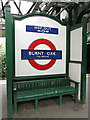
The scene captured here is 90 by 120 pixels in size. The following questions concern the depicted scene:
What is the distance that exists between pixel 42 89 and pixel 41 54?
40.2 inches

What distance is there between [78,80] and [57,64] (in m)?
0.79

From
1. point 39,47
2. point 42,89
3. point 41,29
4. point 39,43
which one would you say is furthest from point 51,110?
point 41,29

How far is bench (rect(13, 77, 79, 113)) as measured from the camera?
2312 mm

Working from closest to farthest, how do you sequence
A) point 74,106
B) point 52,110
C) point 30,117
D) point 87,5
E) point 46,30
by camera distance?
1. point 30,117
2. point 52,110
3. point 74,106
4. point 46,30
5. point 87,5

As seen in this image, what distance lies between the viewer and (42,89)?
2717 millimetres

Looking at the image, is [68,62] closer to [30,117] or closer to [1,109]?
[30,117]

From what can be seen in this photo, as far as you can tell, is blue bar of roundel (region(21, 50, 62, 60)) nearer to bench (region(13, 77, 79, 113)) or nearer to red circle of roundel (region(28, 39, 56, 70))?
red circle of roundel (region(28, 39, 56, 70))

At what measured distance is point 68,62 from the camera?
3.19 m

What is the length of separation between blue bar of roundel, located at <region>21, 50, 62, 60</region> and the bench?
694 millimetres

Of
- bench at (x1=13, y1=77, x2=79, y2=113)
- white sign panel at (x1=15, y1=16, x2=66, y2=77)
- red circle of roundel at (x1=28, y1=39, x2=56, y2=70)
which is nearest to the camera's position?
bench at (x1=13, y1=77, x2=79, y2=113)

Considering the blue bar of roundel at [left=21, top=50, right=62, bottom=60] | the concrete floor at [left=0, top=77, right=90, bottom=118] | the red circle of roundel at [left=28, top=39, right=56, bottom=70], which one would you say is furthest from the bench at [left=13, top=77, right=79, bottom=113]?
the blue bar of roundel at [left=21, top=50, right=62, bottom=60]

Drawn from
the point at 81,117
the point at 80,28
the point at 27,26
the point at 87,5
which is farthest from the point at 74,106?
the point at 87,5

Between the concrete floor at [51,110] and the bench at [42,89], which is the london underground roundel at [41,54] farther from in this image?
the concrete floor at [51,110]

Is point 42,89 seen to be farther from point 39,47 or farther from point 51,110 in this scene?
point 39,47
